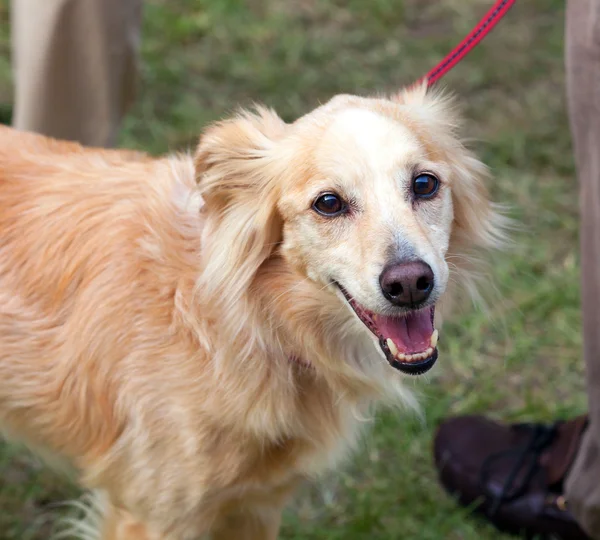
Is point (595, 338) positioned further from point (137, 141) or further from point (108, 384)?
point (137, 141)

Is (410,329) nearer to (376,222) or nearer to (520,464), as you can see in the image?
(376,222)

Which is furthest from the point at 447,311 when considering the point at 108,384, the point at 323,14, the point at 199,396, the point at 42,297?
the point at 323,14

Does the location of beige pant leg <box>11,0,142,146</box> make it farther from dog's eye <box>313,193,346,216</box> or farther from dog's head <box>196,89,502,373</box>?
dog's eye <box>313,193,346,216</box>

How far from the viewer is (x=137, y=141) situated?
4609 mm

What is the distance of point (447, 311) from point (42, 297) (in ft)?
3.77

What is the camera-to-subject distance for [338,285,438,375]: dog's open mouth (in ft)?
6.46

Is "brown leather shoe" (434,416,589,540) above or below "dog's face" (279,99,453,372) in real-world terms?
below

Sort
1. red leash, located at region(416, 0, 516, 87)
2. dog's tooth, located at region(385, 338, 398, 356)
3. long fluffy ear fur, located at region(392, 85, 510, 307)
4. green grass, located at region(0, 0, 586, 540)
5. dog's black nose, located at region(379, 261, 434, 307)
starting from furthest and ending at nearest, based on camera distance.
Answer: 1. green grass, located at region(0, 0, 586, 540)
2. red leash, located at region(416, 0, 516, 87)
3. long fluffy ear fur, located at region(392, 85, 510, 307)
4. dog's tooth, located at region(385, 338, 398, 356)
5. dog's black nose, located at region(379, 261, 434, 307)

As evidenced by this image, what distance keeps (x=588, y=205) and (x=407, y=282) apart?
880mm

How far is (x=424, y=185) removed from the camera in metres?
2.08

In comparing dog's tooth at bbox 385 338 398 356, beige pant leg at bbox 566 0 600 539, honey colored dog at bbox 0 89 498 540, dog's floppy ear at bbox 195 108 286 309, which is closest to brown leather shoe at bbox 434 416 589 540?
beige pant leg at bbox 566 0 600 539

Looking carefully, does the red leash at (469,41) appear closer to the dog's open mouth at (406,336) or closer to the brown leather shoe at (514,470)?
the dog's open mouth at (406,336)

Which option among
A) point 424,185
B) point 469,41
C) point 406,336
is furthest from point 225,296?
point 469,41

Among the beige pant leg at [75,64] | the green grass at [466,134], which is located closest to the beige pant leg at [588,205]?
the green grass at [466,134]
